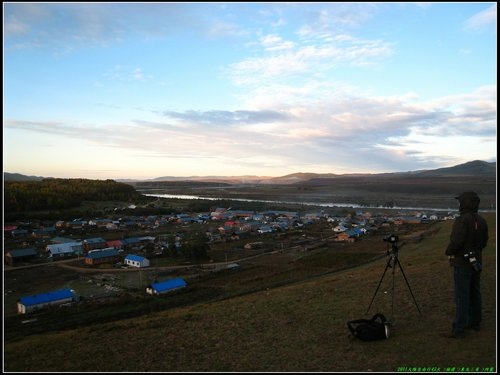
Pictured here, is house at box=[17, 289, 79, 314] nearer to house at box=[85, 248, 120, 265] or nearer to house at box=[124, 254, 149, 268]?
house at box=[124, 254, 149, 268]

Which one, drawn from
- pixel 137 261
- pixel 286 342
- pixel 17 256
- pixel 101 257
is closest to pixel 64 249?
pixel 17 256

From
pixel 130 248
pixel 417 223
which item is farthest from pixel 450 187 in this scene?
pixel 130 248

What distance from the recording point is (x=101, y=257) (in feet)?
110

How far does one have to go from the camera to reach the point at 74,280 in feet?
89.5

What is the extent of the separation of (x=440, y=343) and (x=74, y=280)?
27199 mm

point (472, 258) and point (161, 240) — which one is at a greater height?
point (472, 258)

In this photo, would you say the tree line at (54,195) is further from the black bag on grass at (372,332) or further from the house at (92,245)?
the black bag on grass at (372,332)

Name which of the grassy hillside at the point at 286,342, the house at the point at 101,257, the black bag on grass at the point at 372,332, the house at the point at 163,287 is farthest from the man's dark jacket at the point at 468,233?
the house at the point at 101,257

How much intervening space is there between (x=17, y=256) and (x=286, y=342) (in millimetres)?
35182

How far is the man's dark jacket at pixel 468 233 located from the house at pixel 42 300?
2128cm

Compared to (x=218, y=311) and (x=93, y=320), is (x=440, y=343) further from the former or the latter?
(x=93, y=320)

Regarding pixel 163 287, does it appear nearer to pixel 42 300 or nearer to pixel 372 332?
pixel 42 300

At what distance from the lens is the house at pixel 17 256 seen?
3319 cm

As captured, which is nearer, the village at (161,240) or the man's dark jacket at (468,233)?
the man's dark jacket at (468,233)
